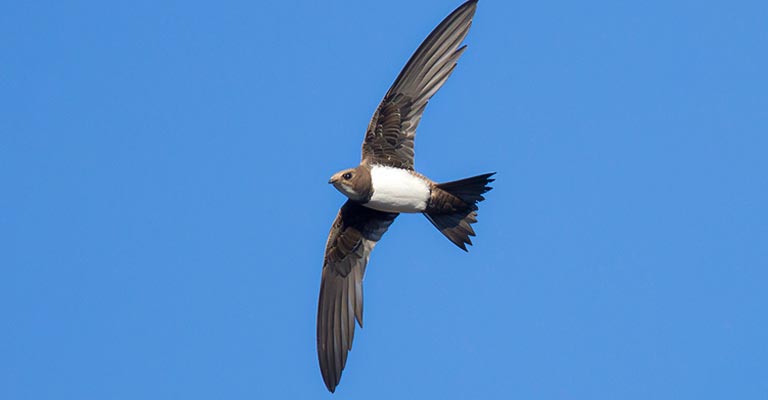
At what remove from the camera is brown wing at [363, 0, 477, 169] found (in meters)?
13.1

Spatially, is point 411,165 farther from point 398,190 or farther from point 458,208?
point 458,208

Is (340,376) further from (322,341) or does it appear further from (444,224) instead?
(444,224)

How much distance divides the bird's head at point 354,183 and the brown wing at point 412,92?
11.6 inches

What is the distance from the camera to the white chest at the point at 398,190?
42.6ft

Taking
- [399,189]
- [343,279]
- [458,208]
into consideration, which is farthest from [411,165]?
[343,279]

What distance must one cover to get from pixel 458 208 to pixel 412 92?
1382 millimetres

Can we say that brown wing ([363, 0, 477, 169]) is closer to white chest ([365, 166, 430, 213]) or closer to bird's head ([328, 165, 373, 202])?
white chest ([365, 166, 430, 213])

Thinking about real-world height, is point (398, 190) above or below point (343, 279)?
above

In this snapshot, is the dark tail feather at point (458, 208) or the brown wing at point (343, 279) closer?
the dark tail feather at point (458, 208)

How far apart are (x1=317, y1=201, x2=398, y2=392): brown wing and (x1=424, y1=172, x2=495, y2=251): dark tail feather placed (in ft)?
3.31

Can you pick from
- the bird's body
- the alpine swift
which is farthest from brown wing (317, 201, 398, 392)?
the bird's body

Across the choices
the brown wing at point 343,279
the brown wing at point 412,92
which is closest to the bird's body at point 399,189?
the brown wing at point 412,92

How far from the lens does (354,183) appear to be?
12.8 m

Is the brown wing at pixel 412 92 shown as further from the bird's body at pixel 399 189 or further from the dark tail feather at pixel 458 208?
the dark tail feather at pixel 458 208
